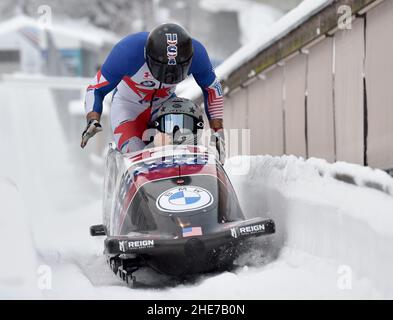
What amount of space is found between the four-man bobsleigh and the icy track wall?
0.32m

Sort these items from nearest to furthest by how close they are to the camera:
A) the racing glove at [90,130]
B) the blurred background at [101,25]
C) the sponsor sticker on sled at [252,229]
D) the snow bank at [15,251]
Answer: the snow bank at [15,251]
the sponsor sticker on sled at [252,229]
the racing glove at [90,130]
the blurred background at [101,25]

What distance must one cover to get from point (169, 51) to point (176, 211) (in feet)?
3.73

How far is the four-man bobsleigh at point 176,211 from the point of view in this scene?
4.16 metres

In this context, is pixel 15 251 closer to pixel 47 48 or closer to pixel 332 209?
pixel 332 209

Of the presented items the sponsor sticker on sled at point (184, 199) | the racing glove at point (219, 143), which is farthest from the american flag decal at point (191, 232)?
the racing glove at point (219, 143)

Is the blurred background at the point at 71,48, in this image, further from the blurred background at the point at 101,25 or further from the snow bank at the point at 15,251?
the snow bank at the point at 15,251

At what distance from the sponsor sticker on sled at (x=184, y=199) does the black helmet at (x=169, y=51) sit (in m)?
0.90

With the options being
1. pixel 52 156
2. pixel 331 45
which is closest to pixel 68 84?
pixel 52 156

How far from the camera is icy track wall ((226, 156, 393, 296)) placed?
12.1ft

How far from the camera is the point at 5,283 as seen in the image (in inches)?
141

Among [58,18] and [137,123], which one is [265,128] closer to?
[137,123]

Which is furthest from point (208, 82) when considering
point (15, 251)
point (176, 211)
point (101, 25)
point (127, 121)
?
point (101, 25)

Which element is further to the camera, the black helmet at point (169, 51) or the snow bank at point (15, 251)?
the black helmet at point (169, 51)

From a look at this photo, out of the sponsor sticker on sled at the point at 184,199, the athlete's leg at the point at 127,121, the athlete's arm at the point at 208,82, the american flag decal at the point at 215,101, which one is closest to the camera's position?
the sponsor sticker on sled at the point at 184,199
